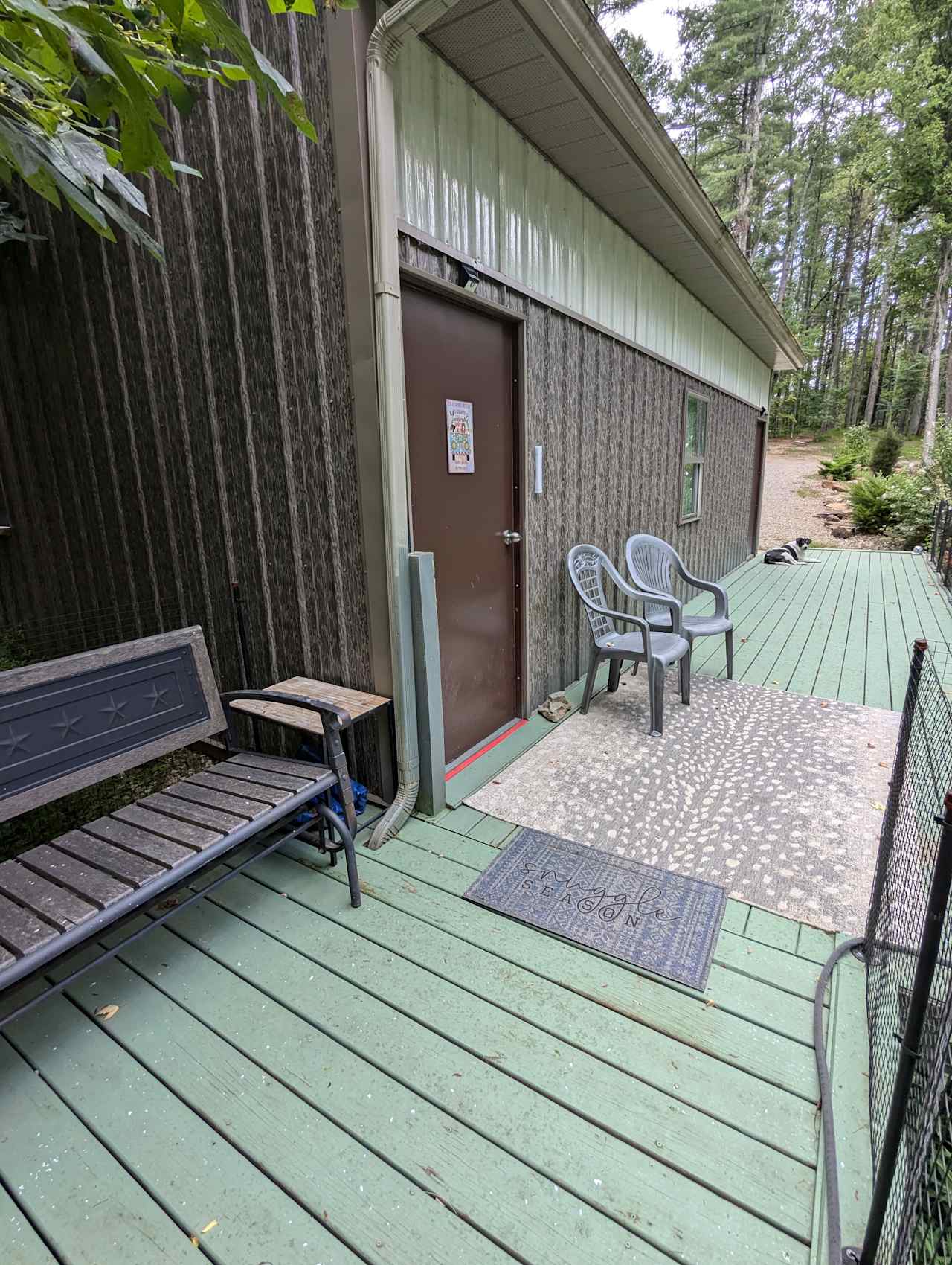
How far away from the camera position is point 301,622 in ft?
8.66

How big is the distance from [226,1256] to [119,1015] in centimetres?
74

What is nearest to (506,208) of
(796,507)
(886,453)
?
(796,507)

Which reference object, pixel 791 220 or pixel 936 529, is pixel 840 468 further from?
pixel 791 220

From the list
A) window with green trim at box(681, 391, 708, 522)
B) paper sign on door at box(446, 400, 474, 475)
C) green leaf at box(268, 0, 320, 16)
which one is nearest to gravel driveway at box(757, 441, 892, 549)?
window with green trim at box(681, 391, 708, 522)

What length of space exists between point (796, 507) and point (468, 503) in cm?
1472

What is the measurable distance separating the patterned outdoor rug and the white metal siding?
2.37 metres

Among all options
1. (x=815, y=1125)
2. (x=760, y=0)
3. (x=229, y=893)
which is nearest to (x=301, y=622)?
(x=229, y=893)

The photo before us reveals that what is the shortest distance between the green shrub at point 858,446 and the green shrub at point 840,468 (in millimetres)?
224

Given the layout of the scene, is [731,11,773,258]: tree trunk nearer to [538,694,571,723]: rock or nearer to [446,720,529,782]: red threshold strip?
[538,694,571,723]: rock

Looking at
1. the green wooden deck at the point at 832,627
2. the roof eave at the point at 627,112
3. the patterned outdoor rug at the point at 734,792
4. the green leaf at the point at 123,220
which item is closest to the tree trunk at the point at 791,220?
the green wooden deck at the point at 832,627

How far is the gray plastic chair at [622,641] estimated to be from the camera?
3262 mm

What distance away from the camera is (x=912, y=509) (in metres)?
10.2

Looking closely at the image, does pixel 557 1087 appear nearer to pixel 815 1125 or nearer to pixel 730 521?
pixel 815 1125

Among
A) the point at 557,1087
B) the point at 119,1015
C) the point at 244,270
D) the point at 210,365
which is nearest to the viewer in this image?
the point at 557,1087
